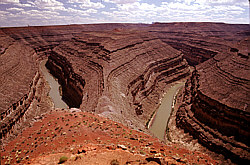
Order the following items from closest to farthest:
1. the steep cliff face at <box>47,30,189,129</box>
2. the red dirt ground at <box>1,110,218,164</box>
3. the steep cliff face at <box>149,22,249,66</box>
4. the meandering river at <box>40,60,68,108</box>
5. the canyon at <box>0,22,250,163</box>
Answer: the red dirt ground at <box>1,110,218,164</box>
the canyon at <box>0,22,250,163</box>
the steep cliff face at <box>47,30,189,129</box>
the meandering river at <box>40,60,68,108</box>
the steep cliff face at <box>149,22,249,66</box>

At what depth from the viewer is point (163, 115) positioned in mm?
29219

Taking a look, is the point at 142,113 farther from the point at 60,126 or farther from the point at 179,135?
the point at 60,126

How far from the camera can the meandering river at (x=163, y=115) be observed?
81.1 ft

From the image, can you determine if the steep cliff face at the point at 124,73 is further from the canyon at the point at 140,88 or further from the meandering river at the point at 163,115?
the meandering river at the point at 163,115

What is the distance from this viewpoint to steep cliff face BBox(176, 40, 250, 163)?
18438 millimetres

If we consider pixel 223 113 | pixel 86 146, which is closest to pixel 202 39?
pixel 223 113

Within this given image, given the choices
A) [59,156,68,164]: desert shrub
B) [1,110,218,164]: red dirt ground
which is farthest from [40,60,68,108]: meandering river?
[59,156,68,164]: desert shrub

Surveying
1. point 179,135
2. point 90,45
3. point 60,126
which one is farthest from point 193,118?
point 90,45

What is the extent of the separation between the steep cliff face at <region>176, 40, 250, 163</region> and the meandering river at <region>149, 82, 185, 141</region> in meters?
2.46

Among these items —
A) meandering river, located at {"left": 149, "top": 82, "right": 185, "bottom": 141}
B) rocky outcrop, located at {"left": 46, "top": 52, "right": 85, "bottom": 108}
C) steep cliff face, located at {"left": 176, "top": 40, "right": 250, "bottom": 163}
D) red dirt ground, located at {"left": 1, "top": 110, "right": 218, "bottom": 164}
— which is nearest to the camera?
red dirt ground, located at {"left": 1, "top": 110, "right": 218, "bottom": 164}

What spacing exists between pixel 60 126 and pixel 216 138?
54.9 ft

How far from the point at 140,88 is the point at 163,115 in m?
6.63

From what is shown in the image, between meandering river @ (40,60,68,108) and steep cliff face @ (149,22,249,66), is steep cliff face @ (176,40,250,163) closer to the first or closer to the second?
meandering river @ (40,60,68,108)

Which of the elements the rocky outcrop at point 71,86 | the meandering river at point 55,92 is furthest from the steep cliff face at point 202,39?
the meandering river at point 55,92
